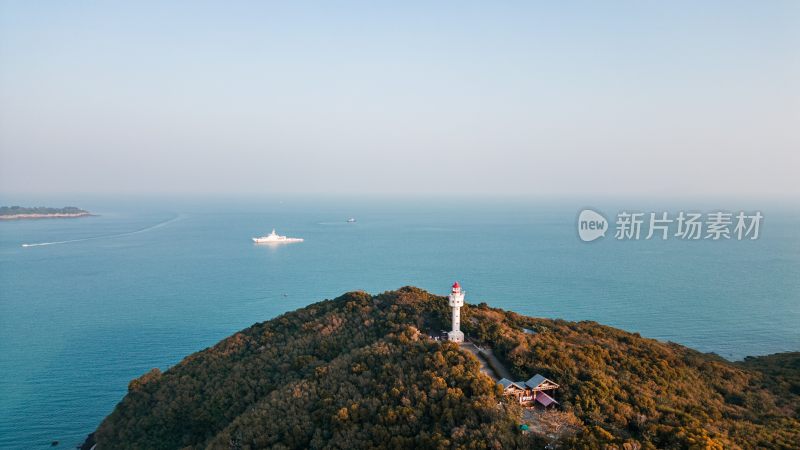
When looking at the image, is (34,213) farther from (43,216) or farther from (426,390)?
(426,390)

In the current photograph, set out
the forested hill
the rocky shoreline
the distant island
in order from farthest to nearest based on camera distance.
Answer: the distant island < the rocky shoreline < the forested hill

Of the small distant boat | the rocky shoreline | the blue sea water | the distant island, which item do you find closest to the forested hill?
the blue sea water

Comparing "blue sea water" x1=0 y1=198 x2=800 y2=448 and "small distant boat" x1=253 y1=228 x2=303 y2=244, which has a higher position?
"small distant boat" x1=253 y1=228 x2=303 y2=244

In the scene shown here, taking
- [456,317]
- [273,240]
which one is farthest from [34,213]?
[456,317]

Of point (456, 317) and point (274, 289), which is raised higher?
point (456, 317)

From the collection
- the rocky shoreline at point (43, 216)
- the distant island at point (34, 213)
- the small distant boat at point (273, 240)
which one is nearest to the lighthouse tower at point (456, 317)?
the small distant boat at point (273, 240)

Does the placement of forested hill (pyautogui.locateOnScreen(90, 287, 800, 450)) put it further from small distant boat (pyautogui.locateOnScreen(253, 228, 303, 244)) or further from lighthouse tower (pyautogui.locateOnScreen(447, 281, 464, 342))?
small distant boat (pyautogui.locateOnScreen(253, 228, 303, 244))
